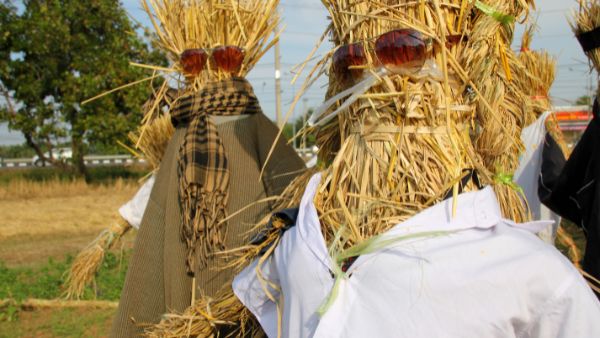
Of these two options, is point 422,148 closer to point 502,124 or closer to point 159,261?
point 502,124

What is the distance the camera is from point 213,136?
9.48 feet

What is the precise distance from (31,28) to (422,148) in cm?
1611

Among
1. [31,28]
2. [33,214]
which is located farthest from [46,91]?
[33,214]

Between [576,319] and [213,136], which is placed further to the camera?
[213,136]

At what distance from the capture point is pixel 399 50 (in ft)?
4.76

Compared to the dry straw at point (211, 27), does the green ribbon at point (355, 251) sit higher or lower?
lower

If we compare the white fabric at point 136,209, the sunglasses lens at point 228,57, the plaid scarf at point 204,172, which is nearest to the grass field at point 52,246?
the white fabric at point 136,209

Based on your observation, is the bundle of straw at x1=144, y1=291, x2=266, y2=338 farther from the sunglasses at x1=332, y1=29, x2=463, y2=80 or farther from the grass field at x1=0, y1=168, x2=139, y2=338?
the grass field at x1=0, y1=168, x2=139, y2=338

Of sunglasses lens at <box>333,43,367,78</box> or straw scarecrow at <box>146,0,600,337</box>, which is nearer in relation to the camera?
straw scarecrow at <box>146,0,600,337</box>

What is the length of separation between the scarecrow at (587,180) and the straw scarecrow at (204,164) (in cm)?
111

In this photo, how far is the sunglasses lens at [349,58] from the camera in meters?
1.54

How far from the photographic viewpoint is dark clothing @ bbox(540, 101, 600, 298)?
2062mm

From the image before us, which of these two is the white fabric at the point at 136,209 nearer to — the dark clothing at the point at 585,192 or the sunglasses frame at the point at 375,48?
the dark clothing at the point at 585,192

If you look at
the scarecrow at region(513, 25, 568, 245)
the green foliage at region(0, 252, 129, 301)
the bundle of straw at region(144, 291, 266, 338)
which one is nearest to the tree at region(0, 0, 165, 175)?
the green foliage at region(0, 252, 129, 301)
